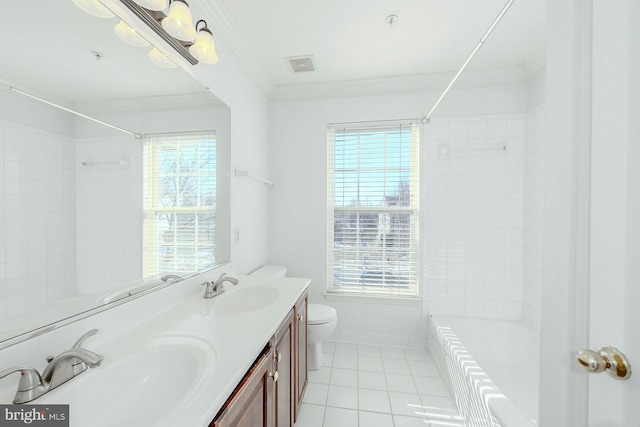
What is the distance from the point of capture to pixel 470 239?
224cm

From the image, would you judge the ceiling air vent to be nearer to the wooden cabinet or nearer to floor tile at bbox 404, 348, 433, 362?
the wooden cabinet

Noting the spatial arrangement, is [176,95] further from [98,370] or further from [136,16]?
[98,370]

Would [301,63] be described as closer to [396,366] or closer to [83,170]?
[83,170]

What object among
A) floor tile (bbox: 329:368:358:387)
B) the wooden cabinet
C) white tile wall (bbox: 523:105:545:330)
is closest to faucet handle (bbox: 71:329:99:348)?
the wooden cabinet

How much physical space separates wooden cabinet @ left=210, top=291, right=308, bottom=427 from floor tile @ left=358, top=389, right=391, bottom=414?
44cm

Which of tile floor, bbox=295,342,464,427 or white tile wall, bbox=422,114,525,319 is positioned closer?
tile floor, bbox=295,342,464,427

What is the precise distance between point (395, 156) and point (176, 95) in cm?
186

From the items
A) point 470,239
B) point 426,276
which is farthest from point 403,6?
point 426,276

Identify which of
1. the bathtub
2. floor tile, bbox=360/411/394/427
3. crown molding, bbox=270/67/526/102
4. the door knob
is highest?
crown molding, bbox=270/67/526/102

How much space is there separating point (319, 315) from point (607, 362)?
165 centimetres

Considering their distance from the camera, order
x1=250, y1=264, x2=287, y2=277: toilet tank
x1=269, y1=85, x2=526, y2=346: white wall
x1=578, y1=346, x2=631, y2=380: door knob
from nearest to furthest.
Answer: x1=578, y1=346, x2=631, y2=380: door knob, x1=250, y1=264, x2=287, y2=277: toilet tank, x1=269, y1=85, x2=526, y2=346: white wall

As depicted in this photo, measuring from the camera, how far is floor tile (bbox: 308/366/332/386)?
1856 millimetres

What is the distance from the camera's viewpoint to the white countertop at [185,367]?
572 mm

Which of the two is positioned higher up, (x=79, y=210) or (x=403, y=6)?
(x=403, y=6)
